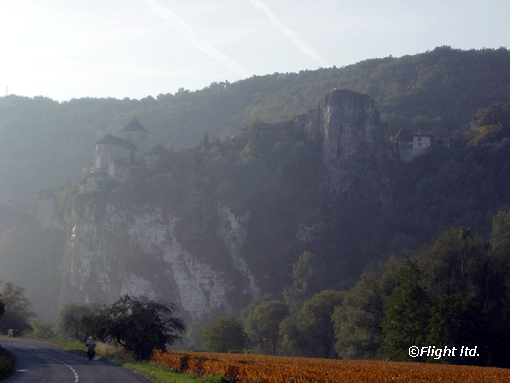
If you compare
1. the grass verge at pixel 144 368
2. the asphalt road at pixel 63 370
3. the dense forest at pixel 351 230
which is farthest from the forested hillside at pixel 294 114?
the asphalt road at pixel 63 370

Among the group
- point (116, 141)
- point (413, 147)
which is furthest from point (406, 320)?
point (116, 141)

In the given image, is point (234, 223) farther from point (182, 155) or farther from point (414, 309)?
point (414, 309)

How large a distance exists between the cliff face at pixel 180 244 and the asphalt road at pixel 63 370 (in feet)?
187

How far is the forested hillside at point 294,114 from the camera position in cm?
14725

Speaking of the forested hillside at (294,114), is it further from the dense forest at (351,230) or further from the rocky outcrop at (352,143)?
the rocky outcrop at (352,143)

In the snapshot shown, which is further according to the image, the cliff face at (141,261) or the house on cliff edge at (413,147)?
the house on cliff edge at (413,147)

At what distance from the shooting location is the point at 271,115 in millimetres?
180125

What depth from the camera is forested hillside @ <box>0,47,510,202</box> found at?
147m

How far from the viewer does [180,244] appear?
93188 millimetres

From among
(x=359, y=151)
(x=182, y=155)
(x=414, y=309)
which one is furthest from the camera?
(x=182, y=155)

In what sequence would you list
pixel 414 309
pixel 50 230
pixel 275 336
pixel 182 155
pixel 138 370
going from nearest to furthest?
pixel 138 370 → pixel 414 309 → pixel 275 336 → pixel 182 155 → pixel 50 230

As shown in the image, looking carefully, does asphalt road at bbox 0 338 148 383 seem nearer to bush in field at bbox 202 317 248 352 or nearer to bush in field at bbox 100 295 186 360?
bush in field at bbox 100 295 186 360

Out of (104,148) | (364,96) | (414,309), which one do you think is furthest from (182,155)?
(414,309)

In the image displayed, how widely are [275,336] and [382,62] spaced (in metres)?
146
